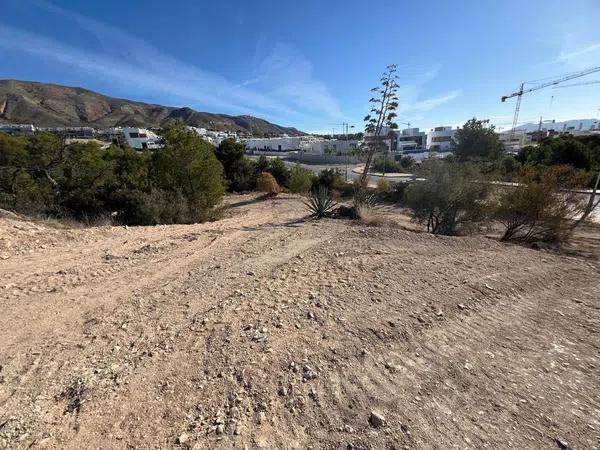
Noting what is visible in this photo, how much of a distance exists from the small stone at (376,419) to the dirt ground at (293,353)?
0.03 feet

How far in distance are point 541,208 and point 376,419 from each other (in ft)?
31.5

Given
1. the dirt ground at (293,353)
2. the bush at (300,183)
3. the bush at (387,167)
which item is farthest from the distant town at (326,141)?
the dirt ground at (293,353)

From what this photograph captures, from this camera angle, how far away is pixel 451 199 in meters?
9.45

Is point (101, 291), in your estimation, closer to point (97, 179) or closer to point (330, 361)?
point (330, 361)

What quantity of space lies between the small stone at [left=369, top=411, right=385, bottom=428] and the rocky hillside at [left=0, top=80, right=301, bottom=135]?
336 feet

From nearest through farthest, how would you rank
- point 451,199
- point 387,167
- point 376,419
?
point 376,419 → point 451,199 → point 387,167

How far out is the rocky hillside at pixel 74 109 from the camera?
322ft

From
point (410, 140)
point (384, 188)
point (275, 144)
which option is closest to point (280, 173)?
point (384, 188)

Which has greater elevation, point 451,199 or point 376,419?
point 451,199

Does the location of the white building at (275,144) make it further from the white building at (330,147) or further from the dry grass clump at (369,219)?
the dry grass clump at (369,219)

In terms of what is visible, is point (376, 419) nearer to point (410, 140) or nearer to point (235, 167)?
point (235, 167)

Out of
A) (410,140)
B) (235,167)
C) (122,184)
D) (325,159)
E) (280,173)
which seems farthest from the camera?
(410,140)

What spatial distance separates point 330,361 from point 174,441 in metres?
1.36

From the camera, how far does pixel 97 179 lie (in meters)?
13.6
